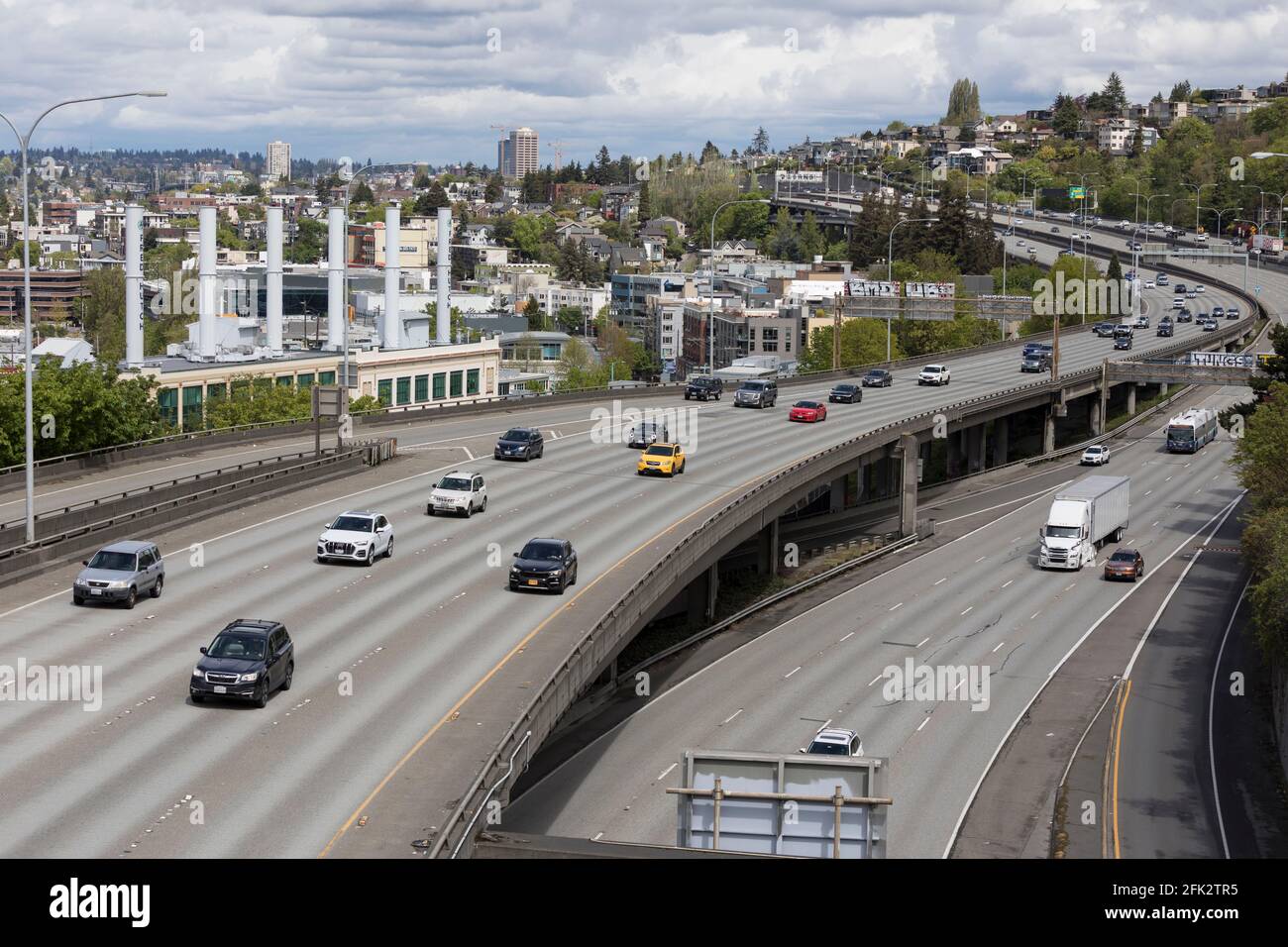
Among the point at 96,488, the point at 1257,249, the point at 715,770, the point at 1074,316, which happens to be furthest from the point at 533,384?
the point at 715,770

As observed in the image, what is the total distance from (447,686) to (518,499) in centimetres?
2115

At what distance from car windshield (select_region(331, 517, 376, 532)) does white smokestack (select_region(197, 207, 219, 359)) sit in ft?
189

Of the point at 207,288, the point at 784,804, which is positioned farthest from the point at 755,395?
the point at 784,804

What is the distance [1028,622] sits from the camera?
56531 mm

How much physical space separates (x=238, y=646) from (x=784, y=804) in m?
13.3

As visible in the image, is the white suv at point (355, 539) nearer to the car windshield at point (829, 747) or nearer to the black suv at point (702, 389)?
the car windshield at point (829, 747)

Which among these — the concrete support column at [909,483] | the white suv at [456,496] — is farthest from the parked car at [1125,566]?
the white suv at [456,496]

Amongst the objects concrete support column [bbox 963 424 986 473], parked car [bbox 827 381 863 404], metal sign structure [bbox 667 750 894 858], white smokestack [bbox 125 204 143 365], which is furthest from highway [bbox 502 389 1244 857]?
white smokestack [bbox 125 204 143 365]

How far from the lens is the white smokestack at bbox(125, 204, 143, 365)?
91412mm

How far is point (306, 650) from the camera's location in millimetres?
32594

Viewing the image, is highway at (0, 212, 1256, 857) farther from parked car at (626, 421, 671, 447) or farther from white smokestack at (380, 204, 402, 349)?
white smokestack at (380, 204, 402, 349)

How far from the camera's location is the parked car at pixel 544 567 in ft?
128

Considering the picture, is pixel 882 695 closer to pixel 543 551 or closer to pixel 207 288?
pixel 543 551

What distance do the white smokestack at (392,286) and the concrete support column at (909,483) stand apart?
45.5 meters
